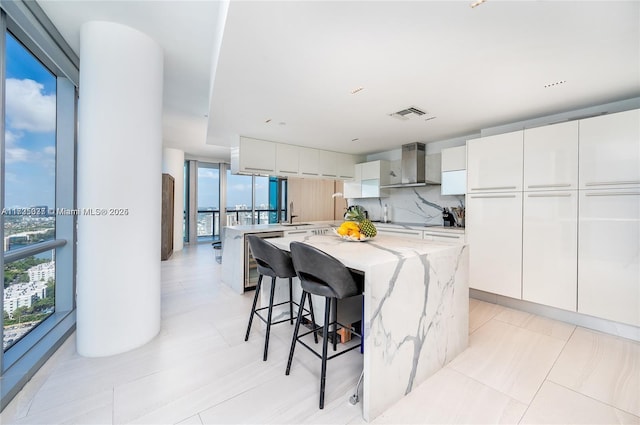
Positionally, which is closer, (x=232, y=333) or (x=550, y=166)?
(x=232, y=333)

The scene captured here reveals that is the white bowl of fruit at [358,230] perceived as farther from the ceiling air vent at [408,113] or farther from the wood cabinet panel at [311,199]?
the wood cabinet panel at [311,199]

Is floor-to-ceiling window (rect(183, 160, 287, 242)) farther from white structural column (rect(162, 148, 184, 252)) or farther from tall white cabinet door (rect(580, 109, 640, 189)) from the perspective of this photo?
tall white cabinet door (rect(580, 109, 640, 189))

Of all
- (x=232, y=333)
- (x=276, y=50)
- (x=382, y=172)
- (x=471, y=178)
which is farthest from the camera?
(x=382, y=172)

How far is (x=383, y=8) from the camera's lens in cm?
134

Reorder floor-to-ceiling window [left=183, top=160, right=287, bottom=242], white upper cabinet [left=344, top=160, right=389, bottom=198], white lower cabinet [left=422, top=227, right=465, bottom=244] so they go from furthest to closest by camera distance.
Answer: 1. floor-to-ceiling window [left=183, top=160, right=287, bottom=242]
2. white upper cabinet [left=344, top=160, right=389, bottom=198]
3. white lower cabinet [left=422, top=227, right=465, bottom=244]

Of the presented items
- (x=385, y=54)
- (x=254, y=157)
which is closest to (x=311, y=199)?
(x=254, y=157)

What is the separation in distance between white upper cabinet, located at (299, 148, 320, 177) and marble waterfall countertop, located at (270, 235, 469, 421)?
2622mm

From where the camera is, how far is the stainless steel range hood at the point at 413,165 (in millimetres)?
4137

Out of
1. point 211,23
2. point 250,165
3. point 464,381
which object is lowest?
point 464,381

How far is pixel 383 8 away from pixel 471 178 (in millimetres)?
2539

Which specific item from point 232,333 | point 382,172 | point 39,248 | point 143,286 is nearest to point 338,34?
point 143,286

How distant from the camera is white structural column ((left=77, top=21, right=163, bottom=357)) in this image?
187 centimetres

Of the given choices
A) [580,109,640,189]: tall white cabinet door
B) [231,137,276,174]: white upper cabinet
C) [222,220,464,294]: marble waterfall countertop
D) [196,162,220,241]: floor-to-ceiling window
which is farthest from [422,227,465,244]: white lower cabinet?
[196,162,220,241]: floor-to-ceiling window

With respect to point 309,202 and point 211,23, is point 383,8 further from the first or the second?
point 309,202
